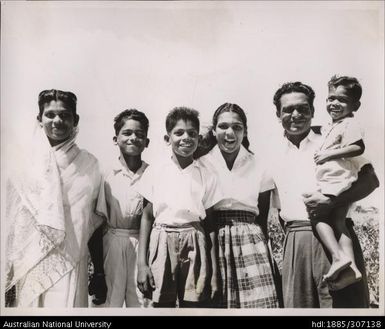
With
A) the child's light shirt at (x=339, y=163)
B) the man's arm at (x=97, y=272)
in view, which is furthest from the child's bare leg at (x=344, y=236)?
the man's arm at (x=97, y=272)

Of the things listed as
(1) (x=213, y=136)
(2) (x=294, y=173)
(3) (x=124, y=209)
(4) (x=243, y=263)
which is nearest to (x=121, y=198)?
(3) (x=124, y=209)

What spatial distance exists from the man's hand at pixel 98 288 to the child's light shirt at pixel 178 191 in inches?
14.2

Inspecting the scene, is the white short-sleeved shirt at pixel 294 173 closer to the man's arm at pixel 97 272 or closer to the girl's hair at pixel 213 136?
the girl's hair at pixel 213 136

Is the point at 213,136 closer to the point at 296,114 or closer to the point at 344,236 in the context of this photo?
the point at 296,114

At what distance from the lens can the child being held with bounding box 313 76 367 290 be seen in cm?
229

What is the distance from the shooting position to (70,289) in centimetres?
231

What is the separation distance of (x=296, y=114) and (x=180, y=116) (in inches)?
21.1

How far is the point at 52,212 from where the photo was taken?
231 cm

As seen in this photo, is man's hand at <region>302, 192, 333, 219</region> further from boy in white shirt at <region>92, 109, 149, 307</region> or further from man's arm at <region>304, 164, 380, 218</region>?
boy in white shirt at <region>92, 109, 149, 307</region>

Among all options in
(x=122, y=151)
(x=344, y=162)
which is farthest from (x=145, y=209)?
(x=344, y=162)

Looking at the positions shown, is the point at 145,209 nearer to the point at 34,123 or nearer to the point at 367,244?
the point at 34,123

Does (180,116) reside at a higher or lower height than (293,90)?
lower

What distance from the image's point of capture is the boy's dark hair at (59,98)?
7.70ft

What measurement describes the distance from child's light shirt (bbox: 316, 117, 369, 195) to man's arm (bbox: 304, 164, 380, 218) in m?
0.02
